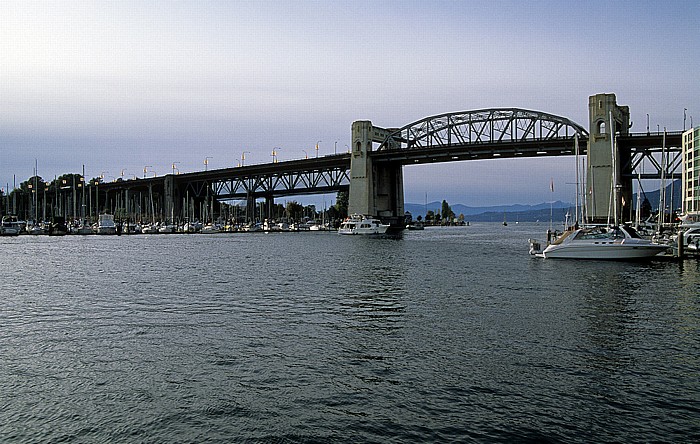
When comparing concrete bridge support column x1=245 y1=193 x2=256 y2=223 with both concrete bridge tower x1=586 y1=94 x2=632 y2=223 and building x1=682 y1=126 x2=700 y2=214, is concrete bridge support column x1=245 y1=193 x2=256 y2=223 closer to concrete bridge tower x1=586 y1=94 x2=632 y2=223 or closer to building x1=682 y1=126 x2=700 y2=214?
concrete bridge tower x1=586 y1=94 x2=632 y2=223

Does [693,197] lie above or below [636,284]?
above

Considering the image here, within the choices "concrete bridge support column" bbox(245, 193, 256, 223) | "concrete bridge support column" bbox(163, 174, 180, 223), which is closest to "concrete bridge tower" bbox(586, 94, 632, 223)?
"concrete bridge support column" bbox(245, 193, 256, 223)

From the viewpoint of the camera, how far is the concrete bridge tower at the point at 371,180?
12888cm

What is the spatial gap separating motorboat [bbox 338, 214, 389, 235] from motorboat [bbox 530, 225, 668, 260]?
72958 mm

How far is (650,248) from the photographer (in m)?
44.8

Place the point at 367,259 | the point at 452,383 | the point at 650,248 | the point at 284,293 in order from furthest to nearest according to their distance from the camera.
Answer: the point at 367,259, the point at 650,248, the point at 284,293, the point at 452,383

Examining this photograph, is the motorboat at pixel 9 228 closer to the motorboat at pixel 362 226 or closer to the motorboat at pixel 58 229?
the motorboat at pixel 58 229

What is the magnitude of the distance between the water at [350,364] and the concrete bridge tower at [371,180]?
98671 millimetres

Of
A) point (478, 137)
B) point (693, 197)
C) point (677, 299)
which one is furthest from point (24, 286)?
point (478, 137)

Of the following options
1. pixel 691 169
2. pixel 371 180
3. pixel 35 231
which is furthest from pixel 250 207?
pixel 691 169

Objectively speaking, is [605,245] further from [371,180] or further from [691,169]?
[371,180]

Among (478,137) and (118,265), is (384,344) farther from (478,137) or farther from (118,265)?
(478,137)

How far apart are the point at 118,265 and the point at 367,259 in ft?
64.7

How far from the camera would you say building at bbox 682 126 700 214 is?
8419 cm
